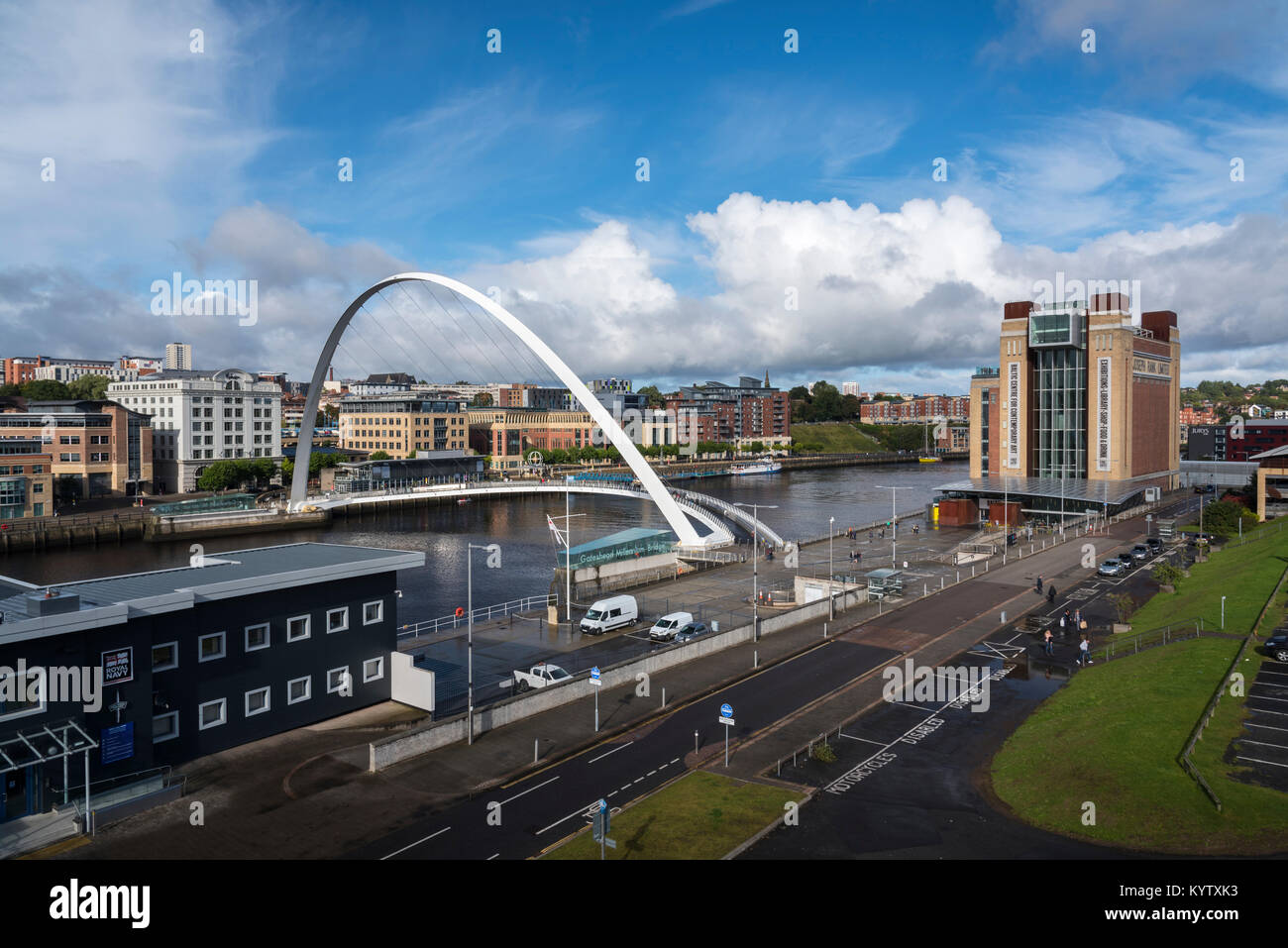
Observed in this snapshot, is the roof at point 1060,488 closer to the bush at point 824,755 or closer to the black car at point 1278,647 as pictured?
the black car at point 1278,647

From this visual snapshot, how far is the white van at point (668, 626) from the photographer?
30.4m

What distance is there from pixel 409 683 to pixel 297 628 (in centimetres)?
352

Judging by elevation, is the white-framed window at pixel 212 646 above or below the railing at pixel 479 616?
above

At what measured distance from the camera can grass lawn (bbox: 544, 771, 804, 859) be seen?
1438cm

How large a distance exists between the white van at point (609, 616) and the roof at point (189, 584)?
28.8 feet

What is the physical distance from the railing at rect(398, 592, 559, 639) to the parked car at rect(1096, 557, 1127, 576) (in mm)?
28049

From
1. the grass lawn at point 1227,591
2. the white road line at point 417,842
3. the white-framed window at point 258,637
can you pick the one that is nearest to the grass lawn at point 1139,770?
the grass lawn at point 1227,591

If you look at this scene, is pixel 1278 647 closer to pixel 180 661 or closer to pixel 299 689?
pixel 299 689

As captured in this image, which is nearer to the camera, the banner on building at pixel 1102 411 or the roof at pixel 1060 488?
the roof at pixel 1060 488

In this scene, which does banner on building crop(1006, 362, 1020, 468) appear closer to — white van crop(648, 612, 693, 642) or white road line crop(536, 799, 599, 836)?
white van crop(648, 612, 693, 642)

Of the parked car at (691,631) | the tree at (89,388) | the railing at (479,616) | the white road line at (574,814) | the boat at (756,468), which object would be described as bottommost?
the railing at (479,616)

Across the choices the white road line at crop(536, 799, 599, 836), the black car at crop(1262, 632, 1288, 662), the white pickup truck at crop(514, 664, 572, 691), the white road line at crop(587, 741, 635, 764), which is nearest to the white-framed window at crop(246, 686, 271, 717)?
the white pickup truck at crop(514, 664, 572, 691)

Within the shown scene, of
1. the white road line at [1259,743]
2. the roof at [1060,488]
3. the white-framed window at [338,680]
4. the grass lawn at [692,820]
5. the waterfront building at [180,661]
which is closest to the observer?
the grass lawn at [692,820]
